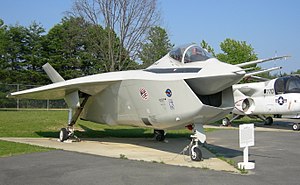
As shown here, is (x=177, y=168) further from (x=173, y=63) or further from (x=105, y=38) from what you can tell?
(x=105, y=38)

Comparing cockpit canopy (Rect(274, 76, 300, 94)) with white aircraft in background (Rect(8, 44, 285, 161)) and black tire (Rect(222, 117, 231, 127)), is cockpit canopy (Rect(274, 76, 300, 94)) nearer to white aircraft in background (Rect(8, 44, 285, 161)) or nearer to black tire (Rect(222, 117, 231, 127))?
black tire (Rect(222, 117, 231, 127))

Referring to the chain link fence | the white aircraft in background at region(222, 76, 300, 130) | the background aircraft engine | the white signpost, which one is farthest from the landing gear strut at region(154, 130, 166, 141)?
the chain link fence

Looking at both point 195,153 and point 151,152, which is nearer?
point 195,153

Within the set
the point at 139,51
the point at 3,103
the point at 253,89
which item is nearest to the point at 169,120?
the point at 253,89

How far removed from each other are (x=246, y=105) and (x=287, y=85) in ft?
8.72

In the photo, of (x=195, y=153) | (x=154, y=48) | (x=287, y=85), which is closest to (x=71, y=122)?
(x=195, y=153)

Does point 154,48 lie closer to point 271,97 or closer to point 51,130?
point 271,97

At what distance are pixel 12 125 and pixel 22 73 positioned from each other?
108ft

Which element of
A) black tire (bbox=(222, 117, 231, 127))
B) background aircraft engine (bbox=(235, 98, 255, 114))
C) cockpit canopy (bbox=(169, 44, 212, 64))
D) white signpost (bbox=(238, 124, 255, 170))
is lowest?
black tire (bbox=(222, 117, 231, 127))

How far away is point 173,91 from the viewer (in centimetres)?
898

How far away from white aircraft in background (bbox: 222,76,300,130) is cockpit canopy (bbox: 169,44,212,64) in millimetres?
12211

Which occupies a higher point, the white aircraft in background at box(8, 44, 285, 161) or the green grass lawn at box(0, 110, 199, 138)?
the white aircraft in background at box(8, 44, 285, 161)

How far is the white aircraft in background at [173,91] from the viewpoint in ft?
28.3

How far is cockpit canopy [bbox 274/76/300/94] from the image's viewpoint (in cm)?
Answer: 2047
